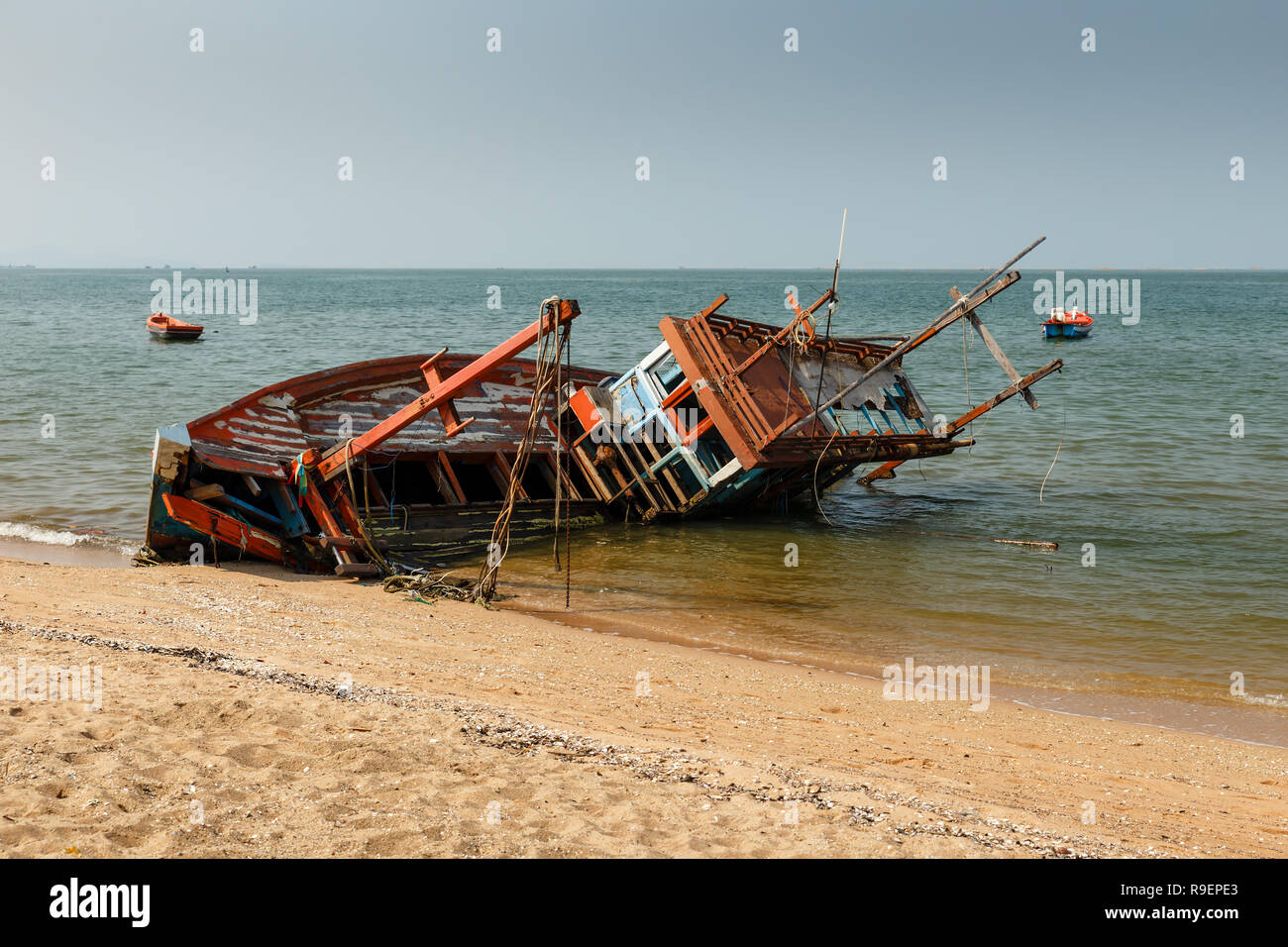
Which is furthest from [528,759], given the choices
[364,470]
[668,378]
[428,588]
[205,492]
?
[668,378]

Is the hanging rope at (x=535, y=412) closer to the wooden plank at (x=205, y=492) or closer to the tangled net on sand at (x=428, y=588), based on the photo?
the tangled net on sand at (x=428, y=588)

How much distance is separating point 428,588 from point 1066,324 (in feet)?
179

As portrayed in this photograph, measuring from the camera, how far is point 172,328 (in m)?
50.1

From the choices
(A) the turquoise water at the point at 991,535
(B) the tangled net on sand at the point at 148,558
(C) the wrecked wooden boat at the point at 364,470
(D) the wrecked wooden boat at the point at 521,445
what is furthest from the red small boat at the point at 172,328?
(B) the tangled net on sand at the point at 148,558

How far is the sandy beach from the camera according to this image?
5.06 meters

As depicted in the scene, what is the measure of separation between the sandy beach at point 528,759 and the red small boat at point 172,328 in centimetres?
4377

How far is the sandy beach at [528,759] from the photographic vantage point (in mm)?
5062

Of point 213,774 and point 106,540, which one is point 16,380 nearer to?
point 106,540

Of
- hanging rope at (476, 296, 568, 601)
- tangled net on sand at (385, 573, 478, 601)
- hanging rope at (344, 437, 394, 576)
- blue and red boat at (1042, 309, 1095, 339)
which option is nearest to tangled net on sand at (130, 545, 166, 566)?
hanging rope at (344, 437, 394, 576)

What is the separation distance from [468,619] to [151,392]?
2602 cm

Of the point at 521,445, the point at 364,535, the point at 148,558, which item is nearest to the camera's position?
the point at 521,445

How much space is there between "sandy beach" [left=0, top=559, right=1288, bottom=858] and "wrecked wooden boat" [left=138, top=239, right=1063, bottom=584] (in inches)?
109

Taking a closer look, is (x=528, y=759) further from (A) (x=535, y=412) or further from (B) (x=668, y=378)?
(B) (x=668, y=378)
